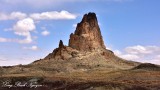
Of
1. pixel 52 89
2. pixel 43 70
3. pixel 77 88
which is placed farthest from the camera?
pixel 43 70

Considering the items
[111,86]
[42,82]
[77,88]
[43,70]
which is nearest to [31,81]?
[42,82]

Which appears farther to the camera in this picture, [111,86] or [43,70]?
[43,70]

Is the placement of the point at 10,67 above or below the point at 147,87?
above

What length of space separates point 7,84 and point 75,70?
229 feet

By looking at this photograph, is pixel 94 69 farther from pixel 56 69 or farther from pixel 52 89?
pixel 52 89

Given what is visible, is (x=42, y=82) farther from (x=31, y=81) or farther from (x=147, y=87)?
(x=147, y=87)

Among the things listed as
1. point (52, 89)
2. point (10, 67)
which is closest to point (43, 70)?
point (10, 67)

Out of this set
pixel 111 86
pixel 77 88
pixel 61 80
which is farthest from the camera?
pixel 61 80

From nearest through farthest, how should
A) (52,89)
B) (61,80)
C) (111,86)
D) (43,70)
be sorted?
(111,86), (52,89), (61,80), (43,70)

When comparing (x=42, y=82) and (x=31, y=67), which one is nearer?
(x=42, y=82)

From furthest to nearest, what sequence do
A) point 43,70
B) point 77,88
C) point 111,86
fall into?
point 43,70 < point 77,88 < point 111,86

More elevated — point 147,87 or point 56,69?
point 56,69

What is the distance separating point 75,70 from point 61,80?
68213mm

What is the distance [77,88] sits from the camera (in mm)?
103125
